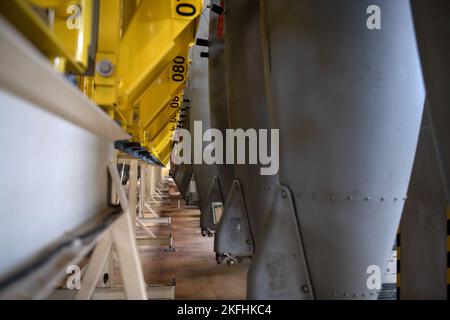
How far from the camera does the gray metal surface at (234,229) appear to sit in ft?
12.7

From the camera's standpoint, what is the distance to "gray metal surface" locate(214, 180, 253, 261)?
3.88 m

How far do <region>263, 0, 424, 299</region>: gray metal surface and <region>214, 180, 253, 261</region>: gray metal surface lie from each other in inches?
65.1

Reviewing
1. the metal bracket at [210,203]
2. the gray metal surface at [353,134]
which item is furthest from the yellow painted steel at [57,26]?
the metal bracket at [210,203]

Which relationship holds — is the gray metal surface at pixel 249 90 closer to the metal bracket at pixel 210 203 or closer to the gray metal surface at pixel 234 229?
the gray metal surface at pixel 234 229

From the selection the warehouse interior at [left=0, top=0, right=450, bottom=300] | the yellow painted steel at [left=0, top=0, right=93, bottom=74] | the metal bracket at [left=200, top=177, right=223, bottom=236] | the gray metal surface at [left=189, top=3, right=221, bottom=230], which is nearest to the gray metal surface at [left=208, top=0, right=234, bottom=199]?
the metal bracket at [left=200, top=177, right=223, bottom=236]

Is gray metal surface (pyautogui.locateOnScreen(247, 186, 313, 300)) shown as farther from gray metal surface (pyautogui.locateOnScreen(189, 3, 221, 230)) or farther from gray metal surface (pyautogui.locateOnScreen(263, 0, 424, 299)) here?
gray metal surface (pyautogui.locateOnScreen(189, 3, 221, 230))

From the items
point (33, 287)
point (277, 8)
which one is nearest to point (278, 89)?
point (277, 8)

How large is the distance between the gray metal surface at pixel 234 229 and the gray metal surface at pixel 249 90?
0.41 ft

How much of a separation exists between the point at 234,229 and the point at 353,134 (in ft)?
7.20

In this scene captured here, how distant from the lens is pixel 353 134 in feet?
6.89

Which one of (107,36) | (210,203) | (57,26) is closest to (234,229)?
(210,203)

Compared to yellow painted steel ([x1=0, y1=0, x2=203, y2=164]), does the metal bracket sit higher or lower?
lower

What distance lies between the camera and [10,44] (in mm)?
655

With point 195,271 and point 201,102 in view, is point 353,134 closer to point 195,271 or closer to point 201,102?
point 195,271
